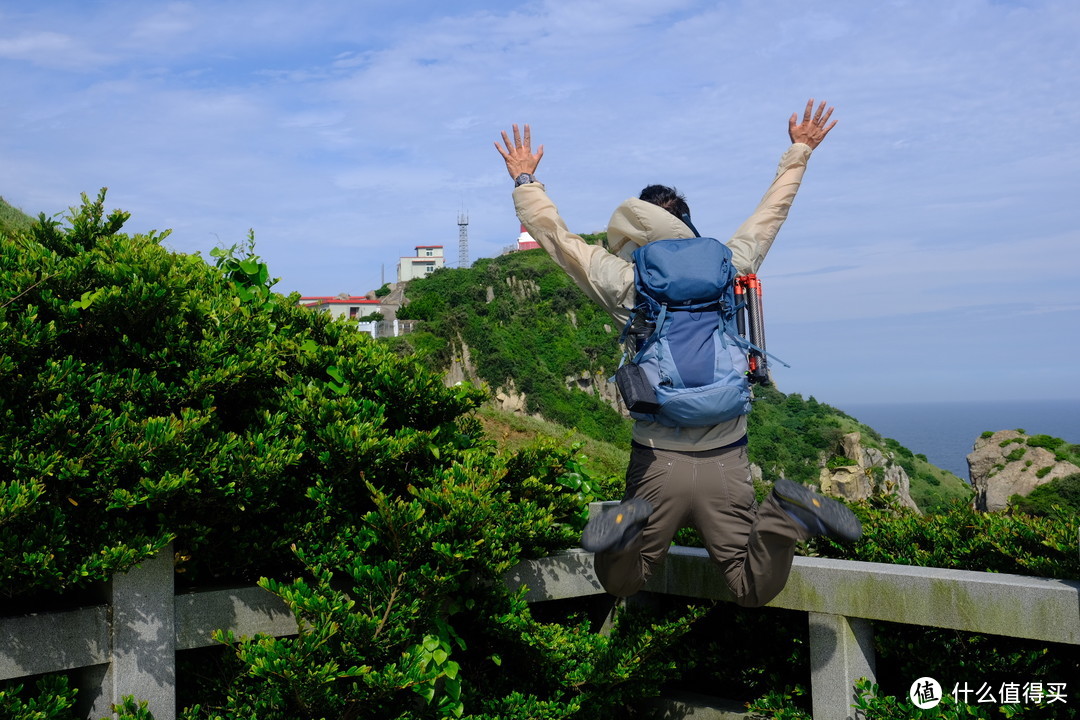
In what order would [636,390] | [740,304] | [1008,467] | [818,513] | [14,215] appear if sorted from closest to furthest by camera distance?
[818,513] → [636,390] → [740,304] → [14,215] → [1008,467]

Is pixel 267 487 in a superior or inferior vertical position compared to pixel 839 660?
superior

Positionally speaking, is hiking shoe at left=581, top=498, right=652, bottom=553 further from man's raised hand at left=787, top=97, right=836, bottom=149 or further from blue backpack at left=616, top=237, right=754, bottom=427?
man's raised hand at left=787, top=97, right=836, bottom=149

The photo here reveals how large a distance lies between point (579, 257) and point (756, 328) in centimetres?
72

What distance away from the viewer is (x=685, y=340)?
300 centimetres

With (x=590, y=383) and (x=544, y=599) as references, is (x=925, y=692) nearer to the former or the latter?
(x=544, y=599)

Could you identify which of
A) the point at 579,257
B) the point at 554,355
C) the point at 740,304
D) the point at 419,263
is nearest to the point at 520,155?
the point at 579,257

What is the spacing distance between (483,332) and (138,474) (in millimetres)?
69876

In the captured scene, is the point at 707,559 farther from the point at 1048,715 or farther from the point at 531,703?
the point at 1048,715

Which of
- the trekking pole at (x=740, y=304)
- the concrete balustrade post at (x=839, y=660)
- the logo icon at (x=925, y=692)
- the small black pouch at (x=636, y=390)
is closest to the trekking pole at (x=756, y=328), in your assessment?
the trekking pole at (x=740, y=304)

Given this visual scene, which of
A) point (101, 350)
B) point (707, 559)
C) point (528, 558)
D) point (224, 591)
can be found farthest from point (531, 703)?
point (101, 350)

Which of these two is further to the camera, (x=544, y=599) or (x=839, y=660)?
(x=544, y=599)

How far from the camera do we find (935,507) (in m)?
3.85

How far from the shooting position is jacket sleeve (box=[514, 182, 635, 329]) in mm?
3256

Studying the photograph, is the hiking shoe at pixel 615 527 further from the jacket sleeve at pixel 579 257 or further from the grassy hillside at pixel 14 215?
the grassy hillside at pixel 14 215
